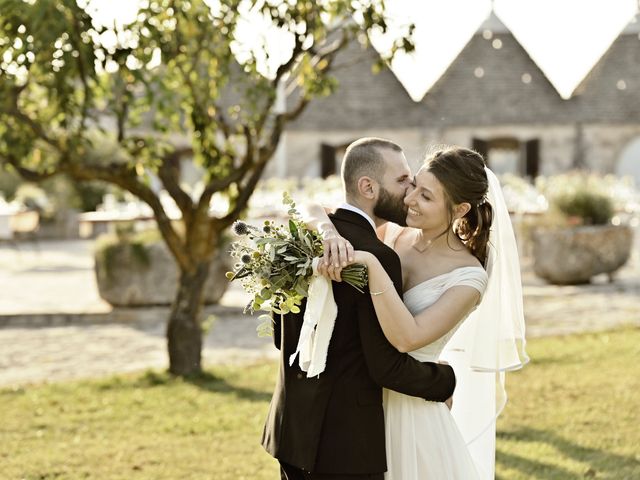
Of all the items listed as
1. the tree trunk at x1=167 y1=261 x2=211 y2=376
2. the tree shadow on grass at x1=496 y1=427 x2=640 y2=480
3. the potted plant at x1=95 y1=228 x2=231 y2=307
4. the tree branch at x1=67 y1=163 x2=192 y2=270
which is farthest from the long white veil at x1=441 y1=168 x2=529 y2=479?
the potted plant at x1=95 y1=228 x2=231 y2=307

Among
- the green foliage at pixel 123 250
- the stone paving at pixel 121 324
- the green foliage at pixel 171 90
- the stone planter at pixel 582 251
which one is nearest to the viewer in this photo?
the green foliage at pixel 171 90

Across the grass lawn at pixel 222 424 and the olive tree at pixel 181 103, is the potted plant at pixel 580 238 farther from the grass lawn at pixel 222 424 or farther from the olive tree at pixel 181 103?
the olive tree at pixel 181 103

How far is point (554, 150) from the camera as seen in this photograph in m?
34.2

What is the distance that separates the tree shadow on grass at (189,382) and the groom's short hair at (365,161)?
4.93 metres

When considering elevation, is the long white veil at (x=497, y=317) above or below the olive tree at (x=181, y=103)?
below

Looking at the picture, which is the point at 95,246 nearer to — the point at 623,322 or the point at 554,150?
the point at 623,322

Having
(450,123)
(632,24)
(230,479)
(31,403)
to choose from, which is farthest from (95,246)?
(632,24)

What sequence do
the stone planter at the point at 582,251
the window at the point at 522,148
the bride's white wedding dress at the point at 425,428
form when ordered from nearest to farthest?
the bride's white wedding dress at the point at 425,428, the stone planter at the point at 582,251, the window at the point at 522,148

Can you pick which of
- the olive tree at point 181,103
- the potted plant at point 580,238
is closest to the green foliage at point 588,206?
the potted plant at point 580,238

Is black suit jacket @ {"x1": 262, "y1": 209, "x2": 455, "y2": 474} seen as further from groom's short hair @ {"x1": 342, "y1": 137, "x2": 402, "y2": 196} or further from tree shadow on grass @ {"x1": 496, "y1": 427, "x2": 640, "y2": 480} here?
tree shadow on grass @ {"x1": 496, "y1": 427, "x2": 640, "y2": 480}

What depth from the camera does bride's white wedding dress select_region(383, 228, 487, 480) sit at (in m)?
3.38

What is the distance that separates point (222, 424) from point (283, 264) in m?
4.10

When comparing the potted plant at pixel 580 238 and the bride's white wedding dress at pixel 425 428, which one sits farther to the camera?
the potted plant at pixel 580 238

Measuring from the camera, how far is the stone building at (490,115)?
34062mm
